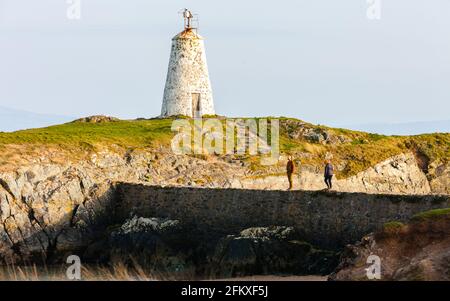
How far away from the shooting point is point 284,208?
4112 cm

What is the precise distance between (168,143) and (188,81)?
8.65 metres

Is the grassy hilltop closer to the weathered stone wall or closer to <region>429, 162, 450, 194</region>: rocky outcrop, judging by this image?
<region>429, 162, 450, 194</region>: rocky outcrop

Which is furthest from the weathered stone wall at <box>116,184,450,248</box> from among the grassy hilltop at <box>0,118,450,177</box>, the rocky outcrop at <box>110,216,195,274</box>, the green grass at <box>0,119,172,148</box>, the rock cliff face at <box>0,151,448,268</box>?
the green grass at <box>0,119,172,148</box>

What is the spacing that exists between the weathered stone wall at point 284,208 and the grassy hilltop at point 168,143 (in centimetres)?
504

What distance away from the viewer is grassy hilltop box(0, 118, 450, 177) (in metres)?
51.2

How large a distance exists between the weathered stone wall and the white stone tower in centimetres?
1647

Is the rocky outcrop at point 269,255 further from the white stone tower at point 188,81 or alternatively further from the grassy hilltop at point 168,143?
the white stone tower at point 188,81

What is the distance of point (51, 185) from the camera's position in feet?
158

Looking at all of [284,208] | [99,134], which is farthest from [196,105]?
[284,208]

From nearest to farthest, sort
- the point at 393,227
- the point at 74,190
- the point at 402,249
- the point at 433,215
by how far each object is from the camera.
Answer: the point at 402,249 < the point at 433,215 < the point at 393,227 < the point at 74,190

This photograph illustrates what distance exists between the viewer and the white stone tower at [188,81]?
64062 mm

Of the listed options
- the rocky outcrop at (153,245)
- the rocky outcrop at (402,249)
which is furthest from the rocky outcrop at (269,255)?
the rocky outcrop at (402,249)

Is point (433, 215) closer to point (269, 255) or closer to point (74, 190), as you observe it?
point (269, 255)
